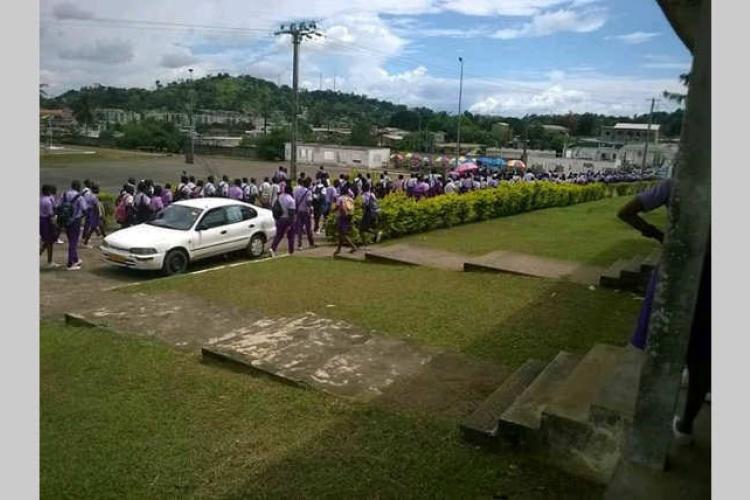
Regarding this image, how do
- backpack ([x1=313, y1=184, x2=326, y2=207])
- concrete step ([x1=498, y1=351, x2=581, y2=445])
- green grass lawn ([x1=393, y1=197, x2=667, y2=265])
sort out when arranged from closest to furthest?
concrete step ([x1=498, y1=351, x2=581, y2=445]) < green grass lawn ([x1=393, y1=197, x2=667, y2=265]) < backpack ([x1=313, y1=184, x2=326, y2=207])

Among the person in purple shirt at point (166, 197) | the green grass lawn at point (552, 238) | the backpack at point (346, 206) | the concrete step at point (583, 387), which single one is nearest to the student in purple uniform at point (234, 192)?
the person in purple shirt at point (166, 197)

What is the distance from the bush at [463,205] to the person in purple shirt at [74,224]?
5.16 metres

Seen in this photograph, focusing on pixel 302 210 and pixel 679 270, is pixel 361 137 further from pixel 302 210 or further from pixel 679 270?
pixel 679 270

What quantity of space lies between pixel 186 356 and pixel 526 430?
11.9ft

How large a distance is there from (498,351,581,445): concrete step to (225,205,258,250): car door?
8.18 metres

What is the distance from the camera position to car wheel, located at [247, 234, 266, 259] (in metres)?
12.5

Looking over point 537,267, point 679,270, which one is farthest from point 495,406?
point 537,267

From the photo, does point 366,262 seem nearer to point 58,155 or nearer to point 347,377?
point 347,377

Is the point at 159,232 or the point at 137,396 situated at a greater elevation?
the point at 159,232

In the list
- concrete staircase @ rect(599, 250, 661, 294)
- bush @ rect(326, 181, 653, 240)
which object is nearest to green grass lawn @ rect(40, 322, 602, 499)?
concrete staircase @ rect(599, 250, 661, 294)

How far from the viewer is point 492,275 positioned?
1009 centimetres

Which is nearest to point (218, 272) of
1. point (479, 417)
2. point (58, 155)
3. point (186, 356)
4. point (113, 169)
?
point (186, 356)

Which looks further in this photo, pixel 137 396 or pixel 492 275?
pixel 492 275

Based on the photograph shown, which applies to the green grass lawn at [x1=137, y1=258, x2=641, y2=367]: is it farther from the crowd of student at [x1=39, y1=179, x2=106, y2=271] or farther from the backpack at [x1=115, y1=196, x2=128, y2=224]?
the backpack at [x1=115, y1=196, x2=128, y2=224]
